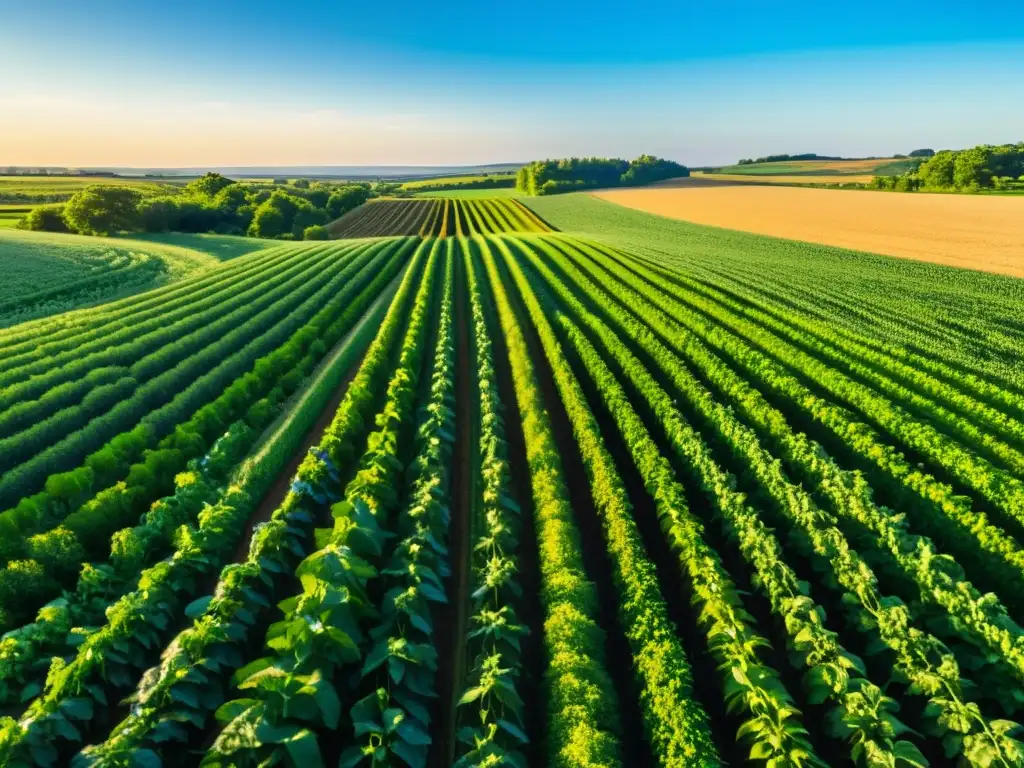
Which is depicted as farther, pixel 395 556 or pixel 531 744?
pixel 395 556

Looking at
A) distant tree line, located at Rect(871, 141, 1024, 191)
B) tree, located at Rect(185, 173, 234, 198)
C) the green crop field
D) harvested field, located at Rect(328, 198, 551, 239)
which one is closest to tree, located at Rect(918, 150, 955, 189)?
distant tree line, located at Rect(871, 141, 1024, 191)

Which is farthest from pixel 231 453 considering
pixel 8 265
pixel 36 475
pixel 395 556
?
pixel 8 265

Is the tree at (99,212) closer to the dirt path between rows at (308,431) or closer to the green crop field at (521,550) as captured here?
the green crop field at (521,550)

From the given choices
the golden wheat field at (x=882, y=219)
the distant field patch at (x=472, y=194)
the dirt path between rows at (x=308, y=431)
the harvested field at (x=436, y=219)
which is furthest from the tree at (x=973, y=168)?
the dirt path between rows at (x=308, y=431)

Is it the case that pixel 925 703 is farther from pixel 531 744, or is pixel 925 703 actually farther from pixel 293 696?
pixel 293 696

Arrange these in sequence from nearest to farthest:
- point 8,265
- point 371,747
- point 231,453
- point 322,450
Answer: point 371,747, point 322,450, point 231,453, point 8,265

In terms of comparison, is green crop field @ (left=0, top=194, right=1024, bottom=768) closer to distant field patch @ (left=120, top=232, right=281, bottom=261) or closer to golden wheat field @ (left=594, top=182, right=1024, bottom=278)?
golden wheat field @ (left=594, top=182, right=1024, bottom=278)

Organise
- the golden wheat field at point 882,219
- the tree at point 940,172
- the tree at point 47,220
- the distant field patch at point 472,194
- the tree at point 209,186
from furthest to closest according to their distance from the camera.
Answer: the distant field patch at point 472,194
the tree at point 209,186
the tree at point 940,172
the tree at point 47,220
the golden wheat field at point 882,219

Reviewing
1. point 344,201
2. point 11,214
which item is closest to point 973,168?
point 344,201
